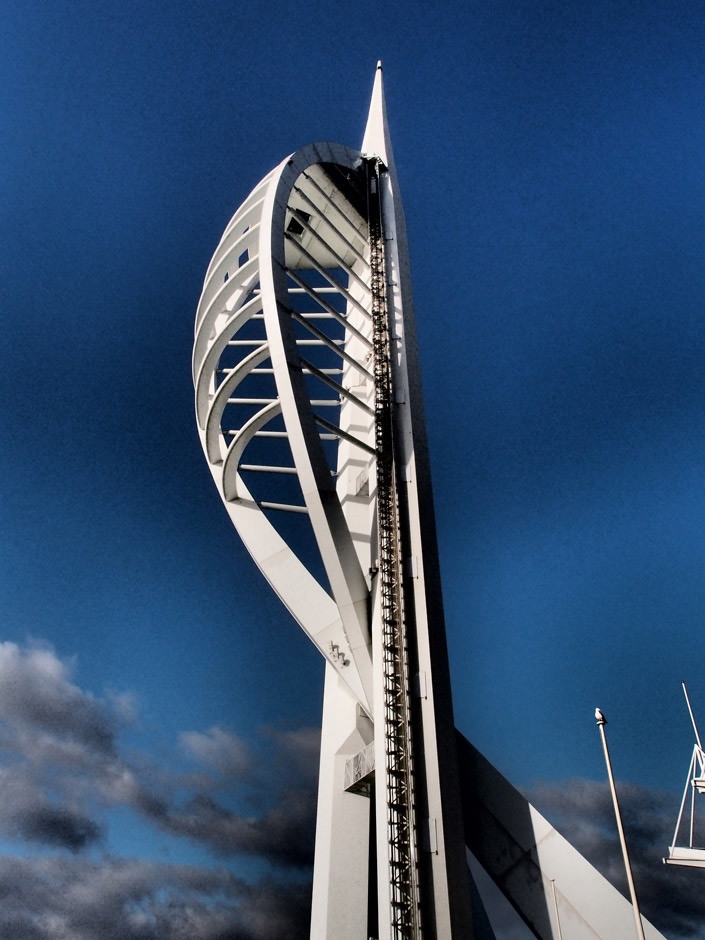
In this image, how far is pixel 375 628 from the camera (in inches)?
603

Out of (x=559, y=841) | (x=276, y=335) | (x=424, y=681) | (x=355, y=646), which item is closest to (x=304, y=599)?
(x=355, y=646)

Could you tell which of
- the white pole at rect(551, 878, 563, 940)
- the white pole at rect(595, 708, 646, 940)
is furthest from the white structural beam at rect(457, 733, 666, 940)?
the white pole at rect(595, 708, 646, 940)

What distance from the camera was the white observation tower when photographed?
1312 cm

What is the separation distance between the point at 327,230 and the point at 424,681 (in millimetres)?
18854

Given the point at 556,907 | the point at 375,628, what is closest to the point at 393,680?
the point at 375,628

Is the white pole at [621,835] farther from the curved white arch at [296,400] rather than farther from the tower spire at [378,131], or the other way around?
the tower spire at [378,131]

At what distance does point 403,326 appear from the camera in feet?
68.2

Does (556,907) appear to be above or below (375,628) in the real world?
below


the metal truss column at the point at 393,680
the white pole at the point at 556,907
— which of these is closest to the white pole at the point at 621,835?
the white pole at the point at 556,907

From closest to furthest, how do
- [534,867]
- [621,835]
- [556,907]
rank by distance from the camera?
1. [621,835]
2. [556,907]
3. [534,867]

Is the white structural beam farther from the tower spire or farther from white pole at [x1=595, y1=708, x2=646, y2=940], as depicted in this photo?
the tower spire

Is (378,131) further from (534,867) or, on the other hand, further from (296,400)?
(534,867)

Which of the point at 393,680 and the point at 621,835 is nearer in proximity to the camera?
the point at 621,835

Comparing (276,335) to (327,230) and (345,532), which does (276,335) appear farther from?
(327,230)
